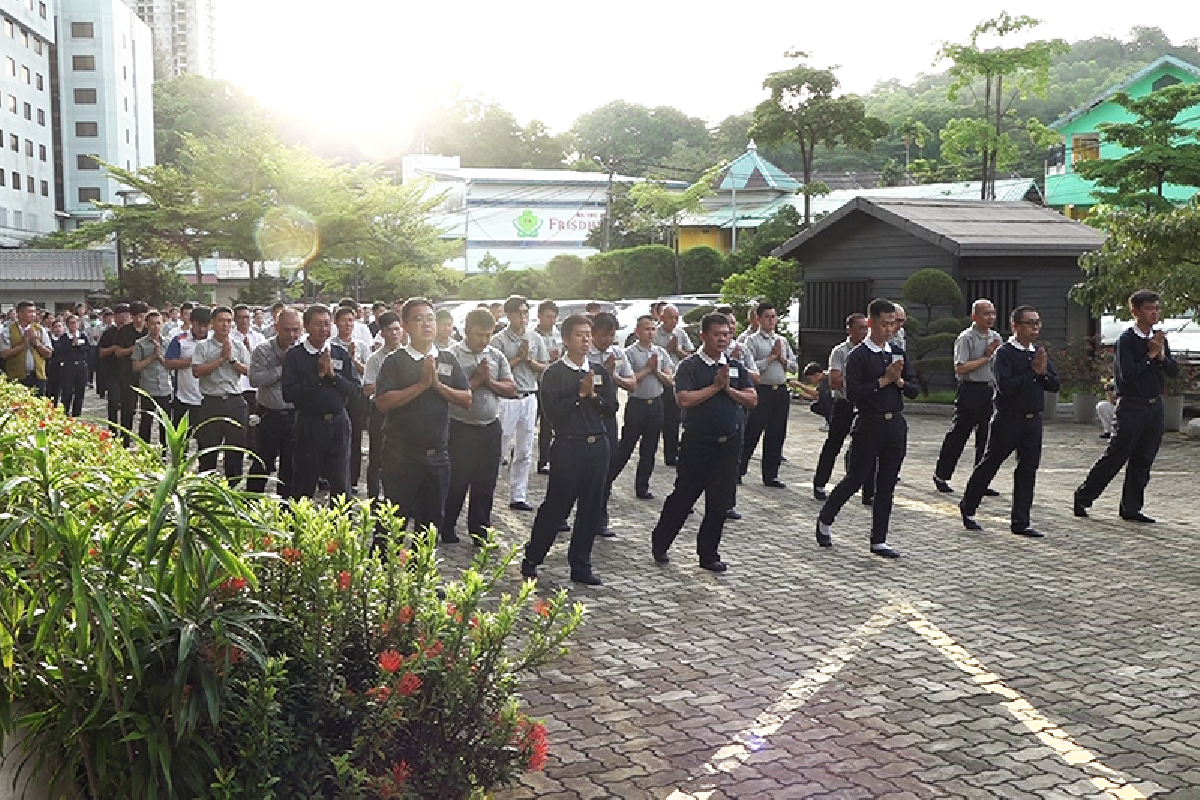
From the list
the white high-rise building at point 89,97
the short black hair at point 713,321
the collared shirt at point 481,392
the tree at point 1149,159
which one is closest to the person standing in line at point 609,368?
the short black hair at point 713,321

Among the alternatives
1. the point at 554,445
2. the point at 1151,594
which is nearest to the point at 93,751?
the point at 554,445

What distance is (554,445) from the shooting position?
9.23 metres

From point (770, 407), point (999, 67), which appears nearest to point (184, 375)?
point (770, 407)

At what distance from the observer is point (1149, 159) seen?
26.8 meters

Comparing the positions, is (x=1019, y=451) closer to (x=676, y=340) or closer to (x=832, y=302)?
(x=676, y=340)

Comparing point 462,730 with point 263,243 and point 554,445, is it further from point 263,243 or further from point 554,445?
point 263,243

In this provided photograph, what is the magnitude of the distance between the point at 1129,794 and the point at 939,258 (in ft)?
61.7

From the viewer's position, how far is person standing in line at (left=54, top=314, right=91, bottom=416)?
21.9 m

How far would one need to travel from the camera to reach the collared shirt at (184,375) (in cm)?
1340

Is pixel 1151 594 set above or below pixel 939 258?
below

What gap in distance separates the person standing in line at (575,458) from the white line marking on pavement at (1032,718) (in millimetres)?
2408

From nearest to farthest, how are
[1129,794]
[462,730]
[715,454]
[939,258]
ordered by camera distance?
[462,730] → [1129,794] → [715,454] → [939,258]

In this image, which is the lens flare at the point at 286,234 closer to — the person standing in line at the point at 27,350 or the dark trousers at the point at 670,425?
the person standing in line at the point at 27,350

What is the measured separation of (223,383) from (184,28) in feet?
589
